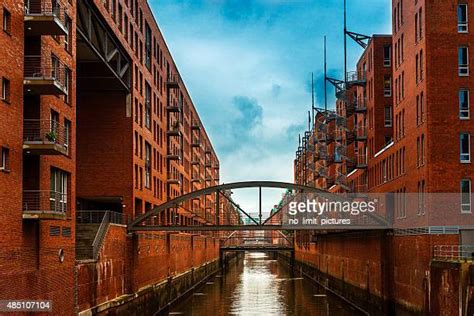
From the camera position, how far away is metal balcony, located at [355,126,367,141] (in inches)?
2340

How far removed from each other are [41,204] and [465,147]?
63.1 ft

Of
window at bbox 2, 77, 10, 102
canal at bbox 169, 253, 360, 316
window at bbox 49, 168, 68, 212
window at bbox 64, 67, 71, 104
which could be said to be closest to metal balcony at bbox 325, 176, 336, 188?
canal at bbox 169, 253, 360, 316

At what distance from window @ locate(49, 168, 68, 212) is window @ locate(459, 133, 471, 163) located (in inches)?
687

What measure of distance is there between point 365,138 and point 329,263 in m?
12.5

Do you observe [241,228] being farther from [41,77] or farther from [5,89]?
[5,89]

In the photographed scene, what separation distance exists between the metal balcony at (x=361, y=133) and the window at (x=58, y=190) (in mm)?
34247

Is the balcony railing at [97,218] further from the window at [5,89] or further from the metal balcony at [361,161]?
the metal balcony at [361,161]

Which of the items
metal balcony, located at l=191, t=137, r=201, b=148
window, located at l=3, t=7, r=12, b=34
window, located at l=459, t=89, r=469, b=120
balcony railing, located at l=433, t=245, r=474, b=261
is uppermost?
metal balcony, located at l=191, t=137, r=201, b=148

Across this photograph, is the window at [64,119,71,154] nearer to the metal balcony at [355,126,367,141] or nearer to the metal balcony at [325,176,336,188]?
the metal balcony at [355,126,367,141]

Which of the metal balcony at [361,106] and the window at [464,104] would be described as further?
the metal balcony at [361,106]

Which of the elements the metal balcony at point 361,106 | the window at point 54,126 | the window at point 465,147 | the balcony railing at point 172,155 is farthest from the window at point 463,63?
the balcony railing at point 172,155

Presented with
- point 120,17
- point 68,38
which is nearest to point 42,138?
point 68,38

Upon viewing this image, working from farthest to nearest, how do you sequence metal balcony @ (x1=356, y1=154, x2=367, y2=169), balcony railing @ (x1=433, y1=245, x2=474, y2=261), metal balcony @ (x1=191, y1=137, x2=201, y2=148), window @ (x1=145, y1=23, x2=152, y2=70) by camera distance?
metal balcony @ (x1=191, y1=137, x2=201, y2=148) → metal balcony @ (x1=356, y1=154, x2=367, y2=169) → window @ (x1=145, y1=23, x2=152, y2=70) → balcony railing @ (x1=433, y1=245, x2=474, y2=261)

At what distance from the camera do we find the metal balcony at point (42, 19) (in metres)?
24.1
